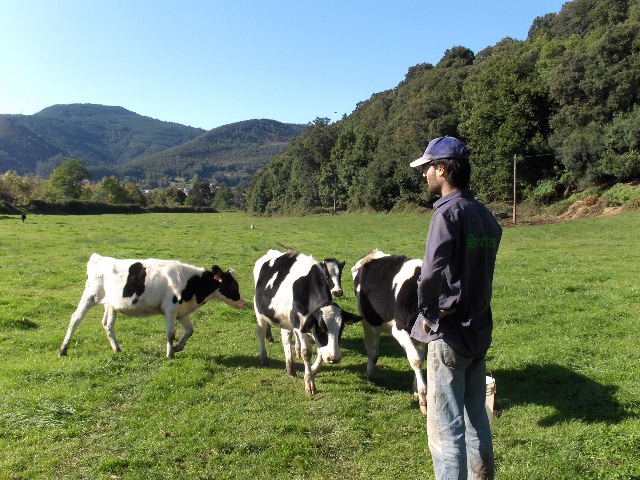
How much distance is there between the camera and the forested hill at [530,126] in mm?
48719

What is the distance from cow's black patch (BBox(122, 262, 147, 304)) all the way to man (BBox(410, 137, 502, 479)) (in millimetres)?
6986

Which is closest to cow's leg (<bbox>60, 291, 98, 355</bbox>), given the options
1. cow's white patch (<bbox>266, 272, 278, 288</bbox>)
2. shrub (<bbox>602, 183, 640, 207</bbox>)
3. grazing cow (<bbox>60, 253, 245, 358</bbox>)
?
grazing cow (<bbox>60, 253, 245, 358</bbox>)

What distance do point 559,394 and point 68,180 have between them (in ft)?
442

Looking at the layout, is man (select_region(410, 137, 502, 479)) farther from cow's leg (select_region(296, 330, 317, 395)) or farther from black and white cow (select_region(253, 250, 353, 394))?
cow's leg (select_region(296, 330, 317, 395))

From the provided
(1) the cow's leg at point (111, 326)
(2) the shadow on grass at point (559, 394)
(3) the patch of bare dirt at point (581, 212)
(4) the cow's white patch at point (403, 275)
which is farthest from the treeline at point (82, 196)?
(2) the shadow on grass at point (559, 394)

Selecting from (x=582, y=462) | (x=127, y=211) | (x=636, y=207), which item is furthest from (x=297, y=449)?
(x=127, y=211)

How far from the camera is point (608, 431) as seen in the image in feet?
19.9

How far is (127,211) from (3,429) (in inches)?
3413

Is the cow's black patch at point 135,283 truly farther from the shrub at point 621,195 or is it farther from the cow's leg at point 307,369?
the shrub at point 621,195

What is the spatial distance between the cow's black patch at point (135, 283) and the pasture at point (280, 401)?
3.78ft

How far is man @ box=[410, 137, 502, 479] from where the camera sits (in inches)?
150

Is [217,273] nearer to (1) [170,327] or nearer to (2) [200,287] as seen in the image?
(2) [200,287]

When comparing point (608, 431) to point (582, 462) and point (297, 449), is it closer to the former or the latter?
point (582, 462)

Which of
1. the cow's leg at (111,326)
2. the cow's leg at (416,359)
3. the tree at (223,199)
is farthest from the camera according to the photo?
the tree at (223,199)
